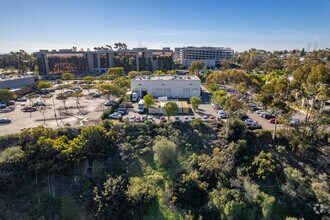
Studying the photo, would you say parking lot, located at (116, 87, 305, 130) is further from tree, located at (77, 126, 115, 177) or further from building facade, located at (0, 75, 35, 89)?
building facade, located at (0, 75, 35, 89)

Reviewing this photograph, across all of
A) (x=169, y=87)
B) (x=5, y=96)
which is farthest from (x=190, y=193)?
(x=5, y=96)

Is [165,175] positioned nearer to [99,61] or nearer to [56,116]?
[56,116]

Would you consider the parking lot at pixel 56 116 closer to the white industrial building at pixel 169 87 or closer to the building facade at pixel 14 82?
the white industrial building at pixel 169 87

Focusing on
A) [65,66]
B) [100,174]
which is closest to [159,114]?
[100,174]

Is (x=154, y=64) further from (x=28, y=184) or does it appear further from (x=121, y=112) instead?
(x=28, y=184)

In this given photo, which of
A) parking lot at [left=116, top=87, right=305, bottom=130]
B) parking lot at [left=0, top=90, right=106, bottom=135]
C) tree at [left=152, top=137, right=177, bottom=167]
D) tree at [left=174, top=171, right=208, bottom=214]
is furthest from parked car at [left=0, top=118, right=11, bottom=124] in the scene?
tree at [left=174, top=171, right=208, bottom=214]

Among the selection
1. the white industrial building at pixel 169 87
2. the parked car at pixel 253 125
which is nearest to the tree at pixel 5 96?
the white industrial building at pixel 169 87
